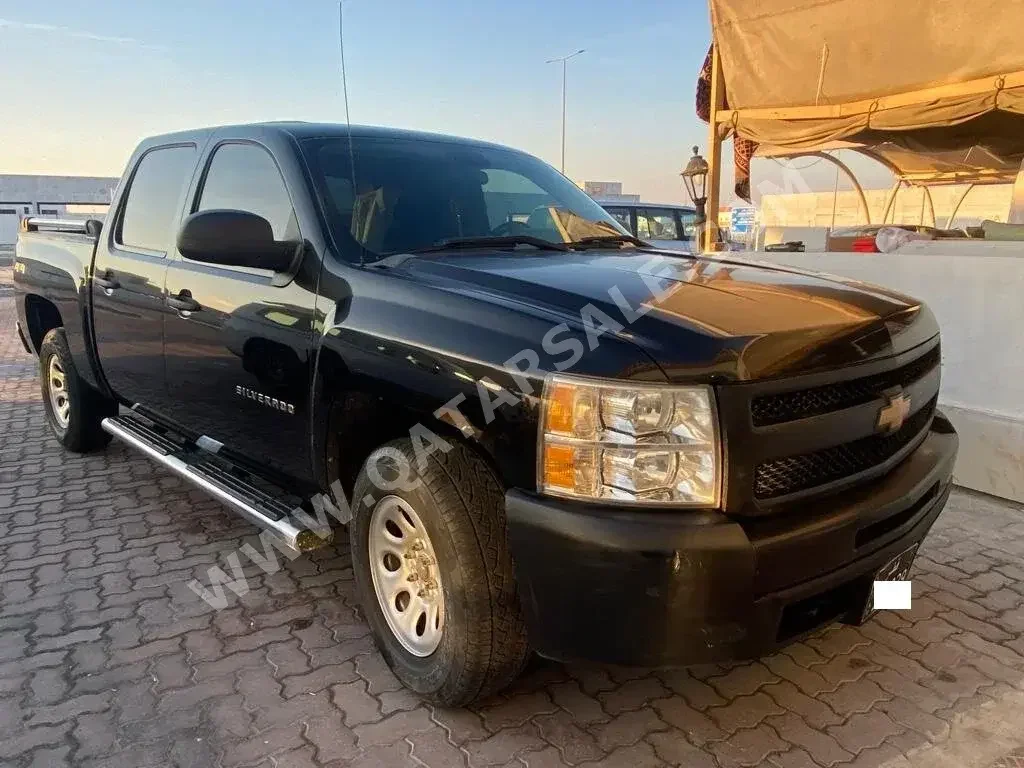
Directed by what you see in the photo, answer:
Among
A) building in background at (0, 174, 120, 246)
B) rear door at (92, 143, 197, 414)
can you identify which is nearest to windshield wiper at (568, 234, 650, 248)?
rear door at (92, 143, 197, 414)

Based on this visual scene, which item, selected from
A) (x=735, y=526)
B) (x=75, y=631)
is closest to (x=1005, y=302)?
(x=735, y=526)

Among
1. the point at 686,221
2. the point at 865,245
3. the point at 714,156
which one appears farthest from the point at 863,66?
the point at 686,221

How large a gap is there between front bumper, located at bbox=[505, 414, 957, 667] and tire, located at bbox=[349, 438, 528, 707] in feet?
0.41

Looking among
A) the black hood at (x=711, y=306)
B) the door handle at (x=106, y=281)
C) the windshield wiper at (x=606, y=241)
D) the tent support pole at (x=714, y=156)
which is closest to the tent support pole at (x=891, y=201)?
the tent support pole at (x=714, y=156)

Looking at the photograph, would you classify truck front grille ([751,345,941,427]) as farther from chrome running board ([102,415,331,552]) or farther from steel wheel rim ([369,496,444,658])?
chrome running board ([102,415,331,552])

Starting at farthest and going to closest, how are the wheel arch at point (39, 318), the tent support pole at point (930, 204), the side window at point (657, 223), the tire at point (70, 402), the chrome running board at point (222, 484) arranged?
1. the tent support pole at point (930, 204)
2. the side window at point (657, 223)
3. the wheel arch at point (39, 318)
4. the tire at point (70, 402)
5. the chrome running board at point (222, 484)

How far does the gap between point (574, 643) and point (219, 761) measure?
113cm

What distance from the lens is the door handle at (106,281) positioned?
4059mm

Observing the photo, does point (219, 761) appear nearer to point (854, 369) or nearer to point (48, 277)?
point (854, 369)

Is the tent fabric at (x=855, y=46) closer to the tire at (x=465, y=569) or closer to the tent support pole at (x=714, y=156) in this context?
the tent support pole at (x=714, y=156)

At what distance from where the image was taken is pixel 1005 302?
440cm

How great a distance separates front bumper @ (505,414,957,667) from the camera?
1874 mm

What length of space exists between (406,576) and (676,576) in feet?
3.44

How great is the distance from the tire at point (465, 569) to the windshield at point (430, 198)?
2.93ft
